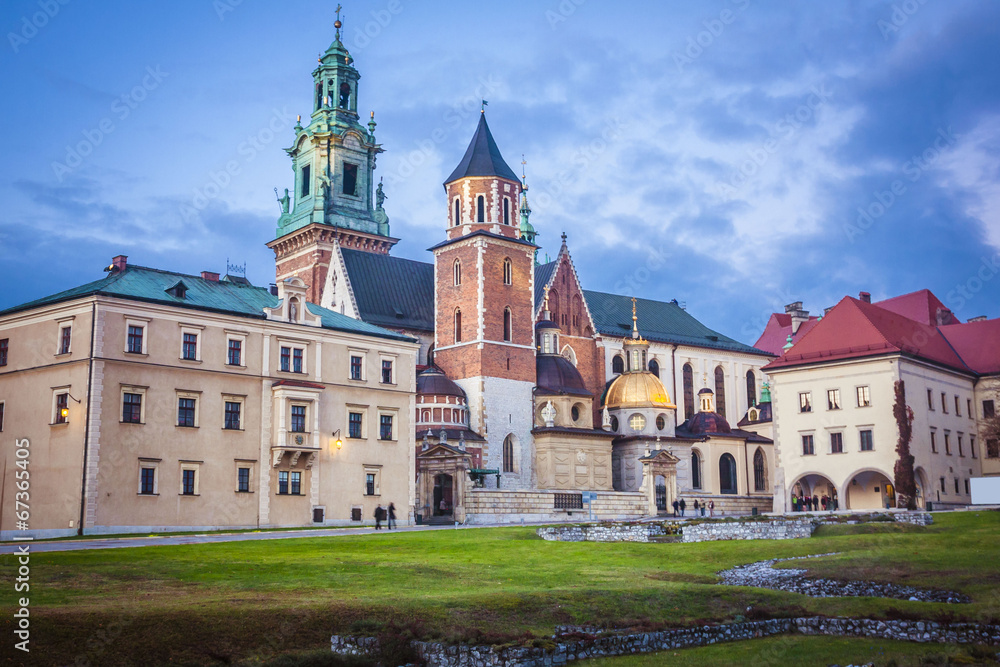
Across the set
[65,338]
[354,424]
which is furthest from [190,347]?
[354,424]

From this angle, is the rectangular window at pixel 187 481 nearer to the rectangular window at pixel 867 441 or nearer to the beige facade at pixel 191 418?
the beige facade at pixel 191 418

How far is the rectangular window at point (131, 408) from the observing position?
45875 millimetres

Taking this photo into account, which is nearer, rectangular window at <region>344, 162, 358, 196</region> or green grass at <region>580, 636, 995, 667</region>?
green grass at <region>580, 636, 995, 667</region>

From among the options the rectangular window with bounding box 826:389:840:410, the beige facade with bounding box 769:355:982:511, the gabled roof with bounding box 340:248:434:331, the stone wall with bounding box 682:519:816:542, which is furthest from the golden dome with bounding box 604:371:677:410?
the stone wall with bounding box 682:519:816:542

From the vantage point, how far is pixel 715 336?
9950cm

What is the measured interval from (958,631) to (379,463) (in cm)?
3652

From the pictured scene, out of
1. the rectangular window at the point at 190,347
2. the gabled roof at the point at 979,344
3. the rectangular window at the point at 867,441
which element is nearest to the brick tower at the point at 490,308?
the rectangular window at the point at 867,441

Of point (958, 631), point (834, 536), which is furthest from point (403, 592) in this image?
point (834, 536)

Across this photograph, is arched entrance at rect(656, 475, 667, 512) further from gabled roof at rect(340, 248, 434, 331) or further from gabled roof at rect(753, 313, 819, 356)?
gabled roof at rect(753, 313, 819, 356)

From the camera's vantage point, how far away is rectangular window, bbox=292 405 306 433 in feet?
166

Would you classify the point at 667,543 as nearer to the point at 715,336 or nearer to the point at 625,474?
the point at 625,474

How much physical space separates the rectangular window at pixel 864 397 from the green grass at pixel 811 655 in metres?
41.7

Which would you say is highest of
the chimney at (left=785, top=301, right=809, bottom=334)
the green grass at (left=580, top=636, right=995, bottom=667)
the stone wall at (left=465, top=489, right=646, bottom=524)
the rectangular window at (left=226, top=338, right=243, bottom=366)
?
the chimney at (left=785, top=301, right=809, bottom=334)

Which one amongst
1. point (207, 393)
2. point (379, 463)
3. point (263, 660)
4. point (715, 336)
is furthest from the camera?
point (715, 336)
